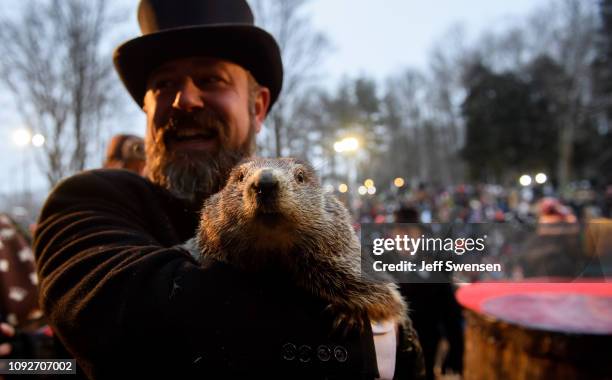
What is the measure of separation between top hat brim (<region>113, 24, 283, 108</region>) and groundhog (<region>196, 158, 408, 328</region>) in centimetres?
75

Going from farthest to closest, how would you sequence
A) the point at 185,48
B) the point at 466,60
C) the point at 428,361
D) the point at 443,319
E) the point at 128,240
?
the point at 466,60, the point at 443,319, the point at 428,361, the point at 185,48, the point at 128,240

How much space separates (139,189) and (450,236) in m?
1.45

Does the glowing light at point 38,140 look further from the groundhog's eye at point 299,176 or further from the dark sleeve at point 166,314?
the groundhog's eye at point 299,176

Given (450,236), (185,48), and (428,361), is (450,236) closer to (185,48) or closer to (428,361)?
(185,48)

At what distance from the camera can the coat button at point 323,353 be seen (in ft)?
3.70

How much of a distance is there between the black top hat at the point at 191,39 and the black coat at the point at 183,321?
1.05 metres

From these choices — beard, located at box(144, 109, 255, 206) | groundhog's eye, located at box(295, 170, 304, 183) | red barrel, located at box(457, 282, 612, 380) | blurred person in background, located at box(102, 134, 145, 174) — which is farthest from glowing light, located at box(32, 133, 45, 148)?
red barrel, located at box(457, 282, 612, 380)

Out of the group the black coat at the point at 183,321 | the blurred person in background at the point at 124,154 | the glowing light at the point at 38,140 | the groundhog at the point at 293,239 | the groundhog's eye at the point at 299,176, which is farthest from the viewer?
the glowing light at the point at 38,140

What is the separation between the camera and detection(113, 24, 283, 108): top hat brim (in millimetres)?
1833

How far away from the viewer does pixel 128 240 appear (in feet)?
4.54

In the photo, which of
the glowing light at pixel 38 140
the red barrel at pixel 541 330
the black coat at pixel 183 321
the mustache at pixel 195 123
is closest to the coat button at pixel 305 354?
the black coat at pixel 183 321

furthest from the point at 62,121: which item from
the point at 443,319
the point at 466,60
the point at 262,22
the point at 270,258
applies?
the point at 466,60

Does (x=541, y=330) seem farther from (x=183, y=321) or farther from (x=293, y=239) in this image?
(x=183, y=321)

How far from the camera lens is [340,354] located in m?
1.14
